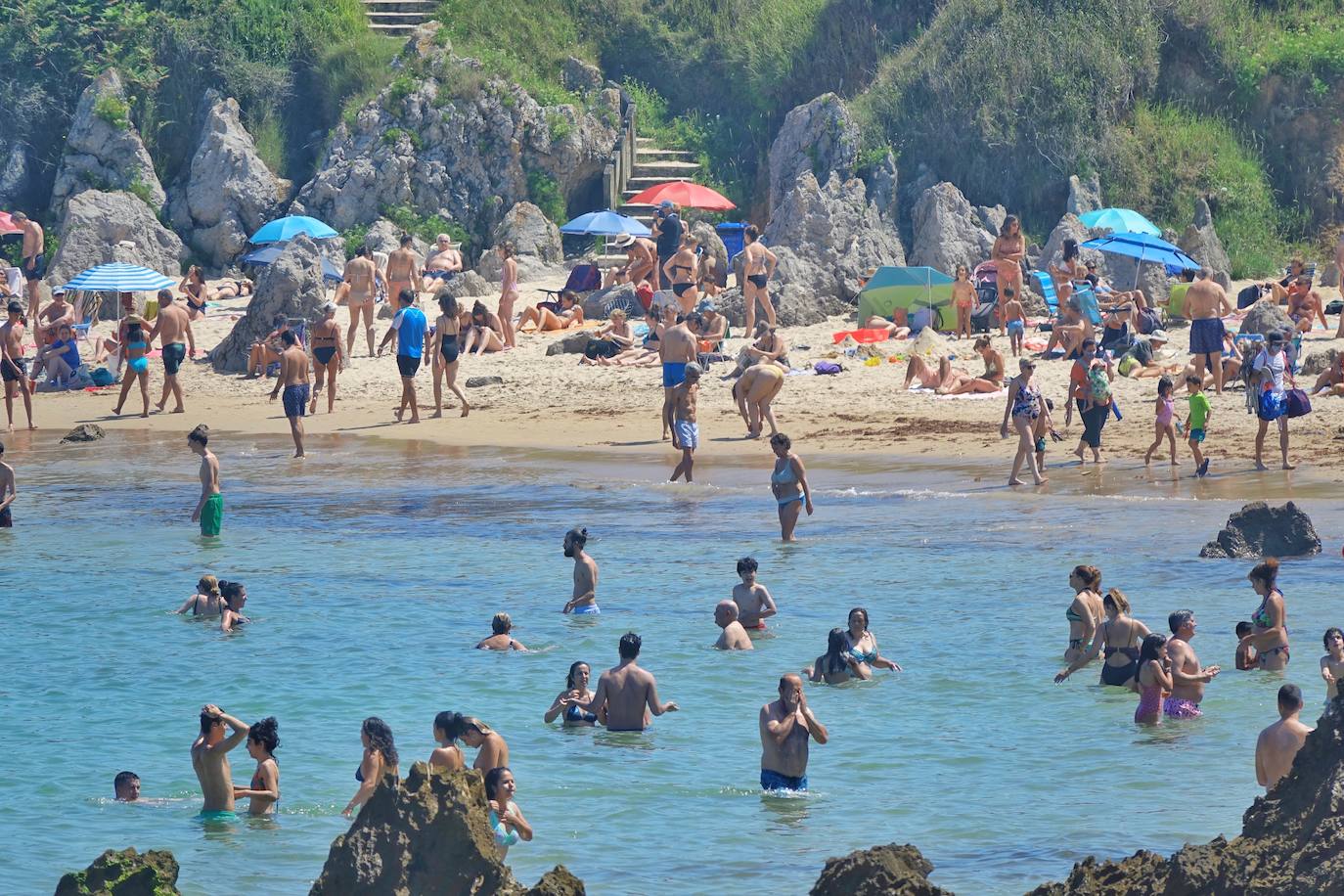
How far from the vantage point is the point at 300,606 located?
1440cm

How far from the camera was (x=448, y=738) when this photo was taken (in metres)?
9.13

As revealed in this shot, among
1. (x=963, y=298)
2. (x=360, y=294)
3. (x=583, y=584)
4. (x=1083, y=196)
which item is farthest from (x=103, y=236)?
(x=583, y=584)

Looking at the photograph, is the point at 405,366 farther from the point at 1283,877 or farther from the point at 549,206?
the point at 1283,877

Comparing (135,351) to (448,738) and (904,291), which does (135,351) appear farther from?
(448,738)

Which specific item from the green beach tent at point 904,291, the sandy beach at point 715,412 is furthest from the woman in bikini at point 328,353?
the green beach tent at point 904,291

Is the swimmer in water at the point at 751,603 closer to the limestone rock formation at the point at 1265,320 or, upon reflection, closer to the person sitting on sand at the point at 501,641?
the person sitting on sand at the point at 501,641

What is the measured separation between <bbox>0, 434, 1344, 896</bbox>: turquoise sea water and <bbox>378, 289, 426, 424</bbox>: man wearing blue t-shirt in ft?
4.40

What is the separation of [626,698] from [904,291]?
13.5 m

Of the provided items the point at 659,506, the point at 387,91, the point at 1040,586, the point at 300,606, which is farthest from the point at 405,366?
the point at 387,91

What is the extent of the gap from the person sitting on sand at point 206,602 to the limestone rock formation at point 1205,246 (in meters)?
16.1

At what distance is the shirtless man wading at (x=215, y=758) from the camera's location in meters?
9.52

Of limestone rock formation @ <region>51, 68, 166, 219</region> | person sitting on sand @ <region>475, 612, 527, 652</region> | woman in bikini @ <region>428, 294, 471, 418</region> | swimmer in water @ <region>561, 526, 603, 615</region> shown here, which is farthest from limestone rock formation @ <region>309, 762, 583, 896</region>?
limestone rock formation @ <region>51, 68, 166, 219</region>

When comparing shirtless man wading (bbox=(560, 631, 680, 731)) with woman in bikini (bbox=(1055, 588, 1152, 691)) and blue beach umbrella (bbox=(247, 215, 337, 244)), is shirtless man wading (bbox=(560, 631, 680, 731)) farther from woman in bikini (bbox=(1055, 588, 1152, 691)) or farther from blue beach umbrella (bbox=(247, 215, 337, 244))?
blue beach umbrella (bbox=(247, 215, 337, 244))

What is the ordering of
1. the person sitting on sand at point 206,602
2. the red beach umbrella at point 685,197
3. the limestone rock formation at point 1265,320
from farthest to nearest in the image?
the red beach umbrella at point 685,197 < the limestone rock formation at point 1265,320 < the person sitting on sand at point 206,602
